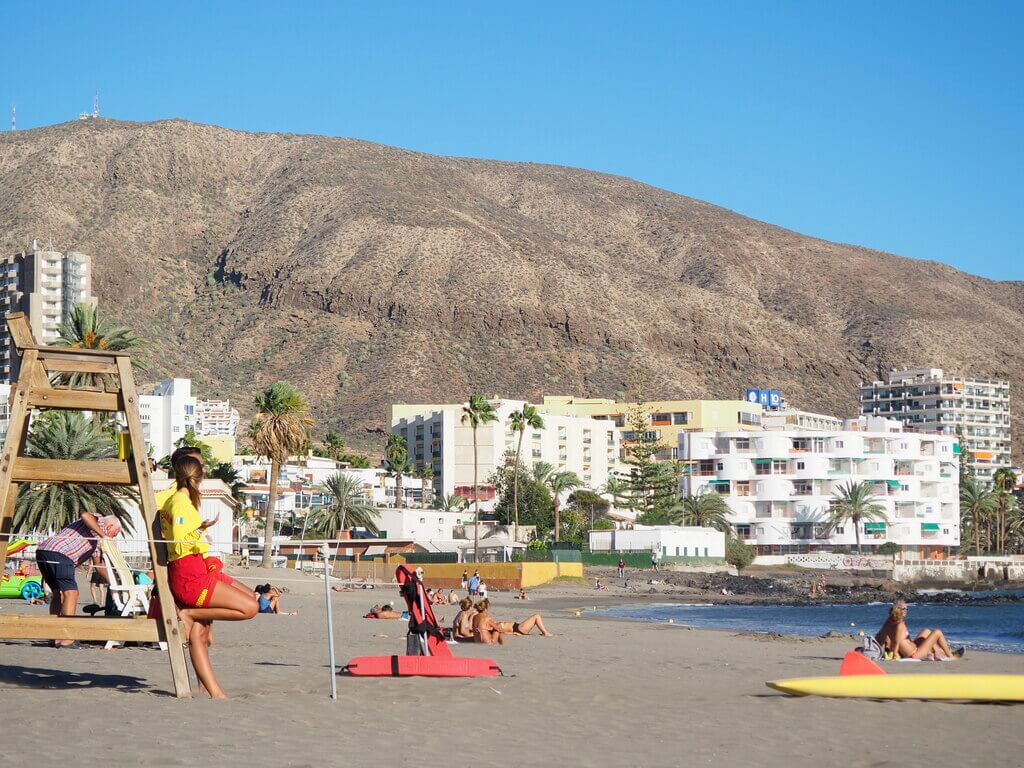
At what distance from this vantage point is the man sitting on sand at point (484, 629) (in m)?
21.0

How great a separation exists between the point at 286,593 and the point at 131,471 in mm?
33760

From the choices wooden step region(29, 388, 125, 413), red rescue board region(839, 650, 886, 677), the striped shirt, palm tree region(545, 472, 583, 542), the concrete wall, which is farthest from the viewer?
palm tree region(545, 472, 583, 542)

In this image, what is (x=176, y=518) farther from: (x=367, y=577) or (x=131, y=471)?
(x=367, y=577)

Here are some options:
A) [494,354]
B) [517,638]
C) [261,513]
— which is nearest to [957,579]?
[261,513]

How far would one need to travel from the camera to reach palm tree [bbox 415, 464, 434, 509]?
12281cm

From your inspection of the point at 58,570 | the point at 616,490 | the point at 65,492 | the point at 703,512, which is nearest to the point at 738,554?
the point at 703,512

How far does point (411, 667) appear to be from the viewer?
13789 mm

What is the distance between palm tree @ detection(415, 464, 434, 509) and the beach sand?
104045 mm

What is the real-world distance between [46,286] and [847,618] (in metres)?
156

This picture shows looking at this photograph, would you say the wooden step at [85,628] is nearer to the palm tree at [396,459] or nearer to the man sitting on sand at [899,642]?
the man sitting on sand at [899,642]

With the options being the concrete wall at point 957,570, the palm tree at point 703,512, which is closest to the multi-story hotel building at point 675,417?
the palm tree at point 703,512

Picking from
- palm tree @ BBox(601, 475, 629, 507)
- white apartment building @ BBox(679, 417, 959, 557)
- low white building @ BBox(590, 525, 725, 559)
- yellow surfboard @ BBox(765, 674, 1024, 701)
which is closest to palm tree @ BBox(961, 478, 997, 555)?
white apartment building @ BBox(679, 417, 959, 557)

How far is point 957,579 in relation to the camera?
3895 inches

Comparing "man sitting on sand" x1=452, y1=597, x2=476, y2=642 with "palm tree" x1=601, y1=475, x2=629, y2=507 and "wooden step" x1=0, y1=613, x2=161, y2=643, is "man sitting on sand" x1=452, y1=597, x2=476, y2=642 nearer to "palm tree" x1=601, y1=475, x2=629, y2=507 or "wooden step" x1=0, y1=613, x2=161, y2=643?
"wooden step" x1=0, y1=613, x2=161, y2=643
